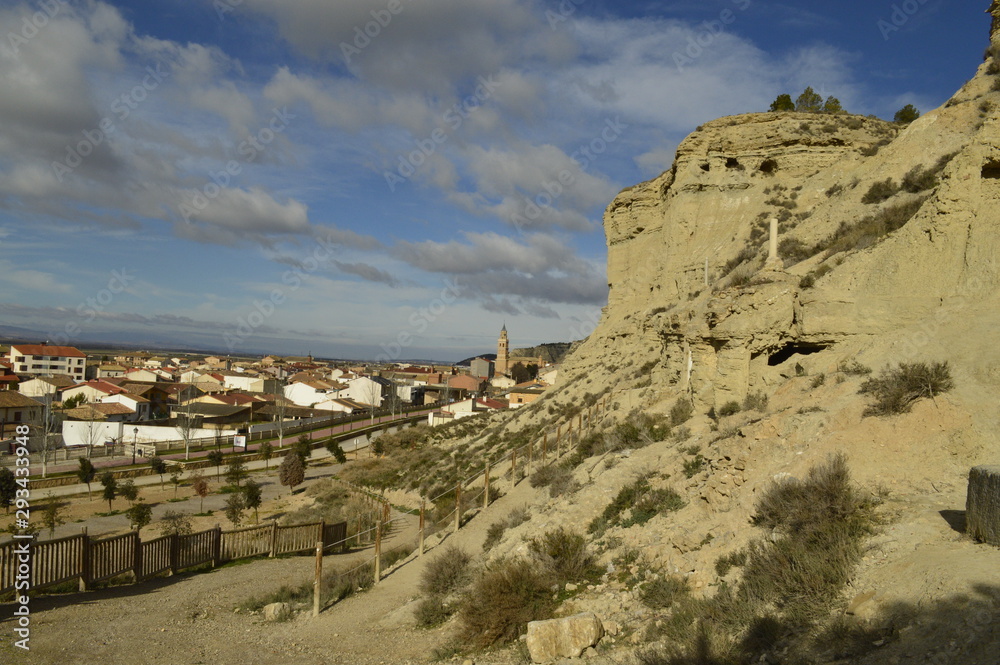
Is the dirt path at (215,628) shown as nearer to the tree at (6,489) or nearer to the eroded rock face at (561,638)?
the eroded rock face at (561,638)

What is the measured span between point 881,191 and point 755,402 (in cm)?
914

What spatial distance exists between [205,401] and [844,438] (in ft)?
212

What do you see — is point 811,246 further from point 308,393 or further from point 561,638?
point 308,393

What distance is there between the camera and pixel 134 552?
12.6m

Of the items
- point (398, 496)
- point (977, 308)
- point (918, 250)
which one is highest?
point (918, 250)

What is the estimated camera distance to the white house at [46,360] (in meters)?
97.6

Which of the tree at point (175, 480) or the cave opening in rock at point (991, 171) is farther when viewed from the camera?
the tree at point (175, 480)

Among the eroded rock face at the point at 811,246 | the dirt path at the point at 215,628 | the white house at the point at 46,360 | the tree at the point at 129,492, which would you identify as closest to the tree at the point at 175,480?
the tree at the point at 129,492

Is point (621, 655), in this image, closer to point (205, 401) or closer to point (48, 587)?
point (48, 587)

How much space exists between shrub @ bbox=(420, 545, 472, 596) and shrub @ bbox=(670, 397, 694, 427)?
5.69m

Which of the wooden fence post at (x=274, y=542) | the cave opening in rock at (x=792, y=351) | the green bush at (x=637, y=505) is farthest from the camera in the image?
the wooden fence post at (x=274, y=542)

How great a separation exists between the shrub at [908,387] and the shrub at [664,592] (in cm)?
355

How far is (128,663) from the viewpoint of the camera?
841cm

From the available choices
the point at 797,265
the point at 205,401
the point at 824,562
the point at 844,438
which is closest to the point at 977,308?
the point at 844,438
